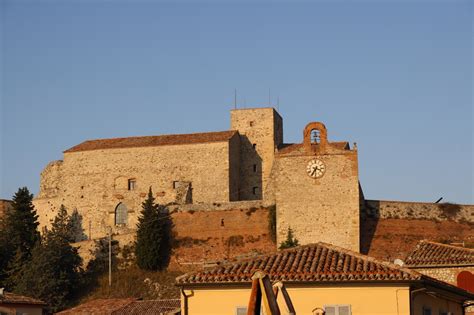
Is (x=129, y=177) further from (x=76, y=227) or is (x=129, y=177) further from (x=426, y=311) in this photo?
(x=426, y=311)

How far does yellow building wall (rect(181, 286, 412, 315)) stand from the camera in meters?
22.6

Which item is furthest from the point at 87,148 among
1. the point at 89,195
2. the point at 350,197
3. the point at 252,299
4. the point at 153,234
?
the point at 252,299

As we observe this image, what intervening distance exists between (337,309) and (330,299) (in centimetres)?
30

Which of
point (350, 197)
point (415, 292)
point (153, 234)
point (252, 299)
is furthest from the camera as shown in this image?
point (153, 234)

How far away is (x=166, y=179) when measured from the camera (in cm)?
7412

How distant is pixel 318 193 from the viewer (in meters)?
62.5

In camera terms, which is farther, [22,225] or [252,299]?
[22,225]

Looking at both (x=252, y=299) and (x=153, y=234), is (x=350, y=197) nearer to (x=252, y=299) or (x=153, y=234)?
(x=153, y=234)

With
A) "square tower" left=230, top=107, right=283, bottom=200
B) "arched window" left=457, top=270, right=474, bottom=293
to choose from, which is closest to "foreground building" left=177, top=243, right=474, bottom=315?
"arched window" left=457, top=270, right=474, bottom=293

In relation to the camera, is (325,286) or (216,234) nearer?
(325,286)

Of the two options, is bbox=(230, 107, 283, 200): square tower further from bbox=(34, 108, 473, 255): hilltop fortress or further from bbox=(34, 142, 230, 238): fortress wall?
bbox=(34, 142, 230, 238): fortress wall

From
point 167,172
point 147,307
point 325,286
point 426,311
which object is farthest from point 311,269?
point 167,172

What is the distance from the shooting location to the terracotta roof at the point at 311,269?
894 inches

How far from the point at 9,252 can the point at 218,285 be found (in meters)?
47.3
